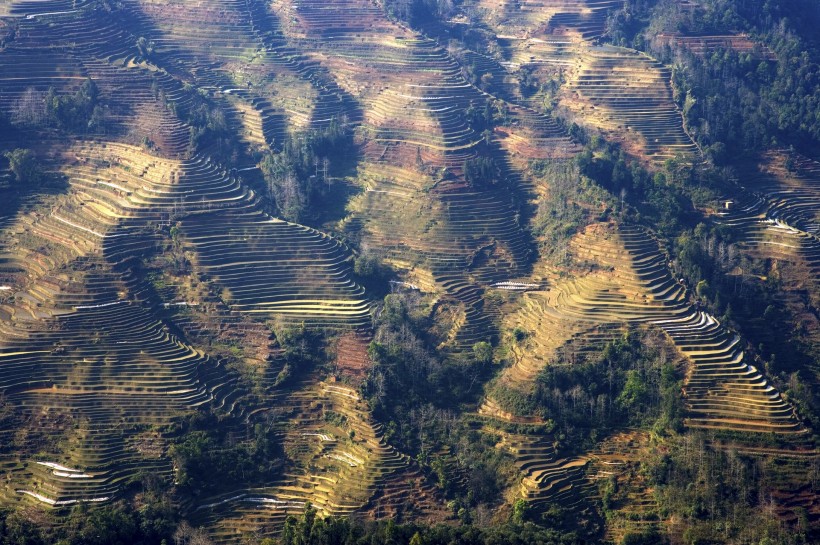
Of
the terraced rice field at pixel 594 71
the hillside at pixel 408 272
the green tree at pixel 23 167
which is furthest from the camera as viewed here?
the terraced rice field at pixel 594 71

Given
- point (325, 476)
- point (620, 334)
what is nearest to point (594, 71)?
point (620, 334)

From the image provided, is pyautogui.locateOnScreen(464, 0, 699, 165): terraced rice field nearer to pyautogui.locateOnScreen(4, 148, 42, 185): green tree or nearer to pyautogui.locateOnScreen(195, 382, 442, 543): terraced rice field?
pyautogui.locateOnScreen(195, 382, 442, 543): terraced rice field

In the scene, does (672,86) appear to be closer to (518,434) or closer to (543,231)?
(543,231)

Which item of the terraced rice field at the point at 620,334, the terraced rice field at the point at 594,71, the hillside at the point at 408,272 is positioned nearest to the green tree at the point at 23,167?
the hillside at the point at 408,272

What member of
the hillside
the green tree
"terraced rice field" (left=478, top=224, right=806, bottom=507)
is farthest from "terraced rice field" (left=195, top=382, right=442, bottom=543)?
the green tree

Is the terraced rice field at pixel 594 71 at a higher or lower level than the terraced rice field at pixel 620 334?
higher

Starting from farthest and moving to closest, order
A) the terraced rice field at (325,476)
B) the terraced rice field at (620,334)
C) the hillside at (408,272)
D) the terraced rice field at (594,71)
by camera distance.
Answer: the terraced rice field at (594,71)
the terraced rice field at (620,334)
the hillside at (408,272)
the terraced rice field at (325,476)

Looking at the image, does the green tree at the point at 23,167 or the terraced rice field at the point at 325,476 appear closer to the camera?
the terraced rice field at the point at 325,476

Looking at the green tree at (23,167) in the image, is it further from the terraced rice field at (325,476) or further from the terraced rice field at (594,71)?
the terraced rice field at (594,71)
